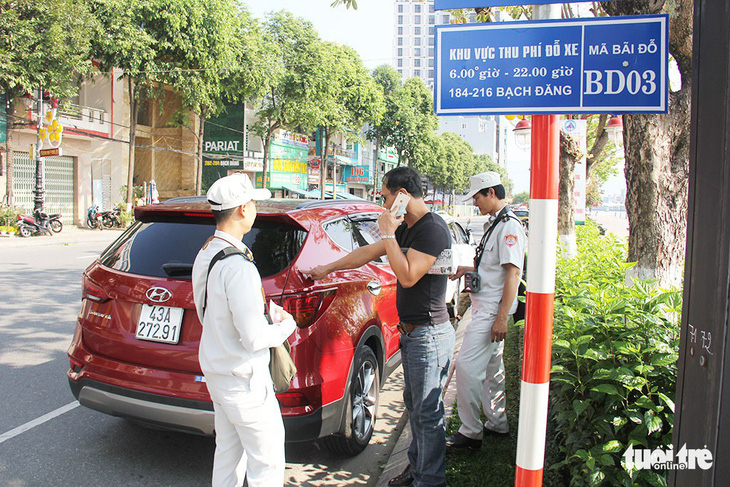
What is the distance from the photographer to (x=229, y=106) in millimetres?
34156

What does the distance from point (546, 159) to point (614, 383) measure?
1128 millimetres

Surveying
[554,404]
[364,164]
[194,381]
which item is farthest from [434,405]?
[364,164]

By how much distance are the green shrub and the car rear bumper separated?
4.19ft

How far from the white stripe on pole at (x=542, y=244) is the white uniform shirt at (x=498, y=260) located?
58.4 inches

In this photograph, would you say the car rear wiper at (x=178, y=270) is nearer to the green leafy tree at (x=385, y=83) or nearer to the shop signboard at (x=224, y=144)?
the shop signboard at (x=224, y=144)

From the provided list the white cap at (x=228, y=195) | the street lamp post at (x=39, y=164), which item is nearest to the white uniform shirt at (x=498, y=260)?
the white cap at (x=228, y=195)

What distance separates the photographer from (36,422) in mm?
3973

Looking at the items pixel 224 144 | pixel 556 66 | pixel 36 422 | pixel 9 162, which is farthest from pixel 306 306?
pixel 224 144

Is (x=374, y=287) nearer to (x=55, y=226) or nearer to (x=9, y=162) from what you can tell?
(x=55, y=226)

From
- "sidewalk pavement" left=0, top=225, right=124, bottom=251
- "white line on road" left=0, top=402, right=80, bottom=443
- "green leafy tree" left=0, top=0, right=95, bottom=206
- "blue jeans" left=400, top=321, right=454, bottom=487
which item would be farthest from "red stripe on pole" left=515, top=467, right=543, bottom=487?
"green leafy tree" left=0, top=0, right=95, bottom=206

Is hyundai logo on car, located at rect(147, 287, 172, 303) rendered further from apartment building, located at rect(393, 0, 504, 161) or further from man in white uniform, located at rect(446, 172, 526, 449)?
apartment building, located at rect(393, 0, 504, 161)

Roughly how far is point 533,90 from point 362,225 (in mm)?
2470

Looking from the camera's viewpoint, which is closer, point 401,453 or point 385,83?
point 401,453

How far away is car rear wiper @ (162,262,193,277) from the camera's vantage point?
3.13 m
